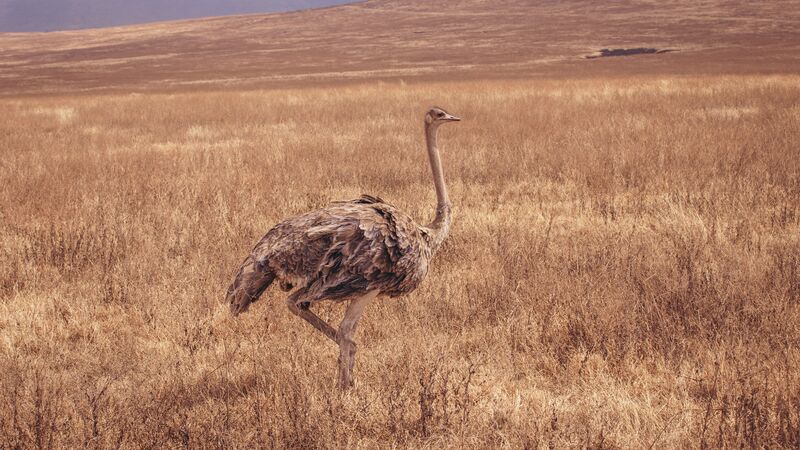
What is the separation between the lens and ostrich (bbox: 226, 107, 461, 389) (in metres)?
3.85

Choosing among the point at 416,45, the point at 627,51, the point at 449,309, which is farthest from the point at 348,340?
the point at 416,45

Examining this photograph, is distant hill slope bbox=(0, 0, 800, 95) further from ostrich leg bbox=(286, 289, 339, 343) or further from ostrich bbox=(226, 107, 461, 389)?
ostrich leg bbox=(286, 289, 339, 343)

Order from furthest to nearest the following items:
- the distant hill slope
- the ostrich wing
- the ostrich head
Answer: the distant hill slope → the ostrich head → the ostrich wing

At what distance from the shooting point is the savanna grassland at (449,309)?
369cm

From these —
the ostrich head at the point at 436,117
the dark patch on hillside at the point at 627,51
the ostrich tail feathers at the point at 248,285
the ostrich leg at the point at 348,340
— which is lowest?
the dark patch on hillside at the point at 627,51

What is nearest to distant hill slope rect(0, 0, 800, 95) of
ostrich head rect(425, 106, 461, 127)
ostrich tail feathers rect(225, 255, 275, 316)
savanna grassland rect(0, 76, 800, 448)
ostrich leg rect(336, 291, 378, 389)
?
savanna grassland rect(0, 76, 800, 448)

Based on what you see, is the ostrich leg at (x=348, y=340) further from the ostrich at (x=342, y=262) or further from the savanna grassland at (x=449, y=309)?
the savanna grassland at (x=449, y=309)

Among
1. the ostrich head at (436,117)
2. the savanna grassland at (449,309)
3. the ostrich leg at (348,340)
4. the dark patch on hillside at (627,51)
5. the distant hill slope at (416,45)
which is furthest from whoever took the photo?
the dark patch on hillside at (627,51)

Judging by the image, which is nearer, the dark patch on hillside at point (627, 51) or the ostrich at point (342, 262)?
the ostrich at point (342, 262)

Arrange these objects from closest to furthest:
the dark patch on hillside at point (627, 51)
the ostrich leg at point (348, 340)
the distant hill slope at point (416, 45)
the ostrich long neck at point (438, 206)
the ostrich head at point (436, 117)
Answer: the ostrich leg at point (348, 340) < the ostrich long neck at point (438, 206) < the ostrich head at point (436, 117) < the distant hill slope at point (416, 45) < the dark patch on hillside at point (627, 51)

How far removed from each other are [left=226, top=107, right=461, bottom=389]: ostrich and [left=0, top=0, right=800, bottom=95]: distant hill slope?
106ft

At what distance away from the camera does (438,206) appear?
462cm

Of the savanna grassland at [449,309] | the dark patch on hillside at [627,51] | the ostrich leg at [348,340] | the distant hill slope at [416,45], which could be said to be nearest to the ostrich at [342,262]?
the ostrich leg at [348,340]

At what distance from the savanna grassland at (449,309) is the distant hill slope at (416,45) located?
27.1m
